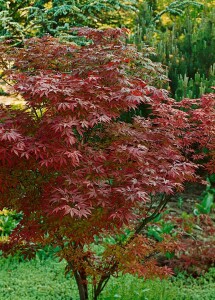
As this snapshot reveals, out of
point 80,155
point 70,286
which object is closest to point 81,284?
point 70,286

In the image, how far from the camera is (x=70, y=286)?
4793mm

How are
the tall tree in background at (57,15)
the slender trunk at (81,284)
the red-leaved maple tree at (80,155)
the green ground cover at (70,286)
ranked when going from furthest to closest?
1. the tall tree in background at (57,15)
2. the green ground cover at (70,286)
3. the slender trunk at (81,284)
4. the red-leaved maple tree at (80,155)

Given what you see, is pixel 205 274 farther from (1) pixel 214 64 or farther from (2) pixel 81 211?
(1) pixel 214 64

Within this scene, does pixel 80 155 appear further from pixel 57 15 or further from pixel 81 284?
pixel 57 15

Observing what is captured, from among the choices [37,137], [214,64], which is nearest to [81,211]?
[37,137]

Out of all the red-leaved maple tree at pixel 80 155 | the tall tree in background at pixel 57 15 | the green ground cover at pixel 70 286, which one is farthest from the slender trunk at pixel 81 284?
the tall tree in background at pixel 57 15

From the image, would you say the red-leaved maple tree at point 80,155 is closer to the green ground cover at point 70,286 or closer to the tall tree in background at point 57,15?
the green ground cover at point 70,286

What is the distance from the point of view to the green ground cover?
4445mm

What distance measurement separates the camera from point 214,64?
7.53m

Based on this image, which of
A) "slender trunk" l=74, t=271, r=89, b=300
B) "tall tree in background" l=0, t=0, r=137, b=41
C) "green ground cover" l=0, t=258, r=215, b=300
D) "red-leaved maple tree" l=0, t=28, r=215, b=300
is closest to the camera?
"red-leaved maple tree" l=0, t=28, r=215, b=300

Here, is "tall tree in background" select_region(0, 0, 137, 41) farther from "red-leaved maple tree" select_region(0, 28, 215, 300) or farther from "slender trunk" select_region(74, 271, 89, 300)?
"slender trunk" select_region(74, 271, 89, 300)

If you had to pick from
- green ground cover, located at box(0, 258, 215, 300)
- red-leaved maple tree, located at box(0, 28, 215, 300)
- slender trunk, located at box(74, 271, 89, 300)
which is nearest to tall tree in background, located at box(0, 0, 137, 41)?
green ground cover, located at box(0, 258, 215, 300)

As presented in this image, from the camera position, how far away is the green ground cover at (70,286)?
14.6 feet

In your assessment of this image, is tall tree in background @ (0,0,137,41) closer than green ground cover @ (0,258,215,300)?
No
